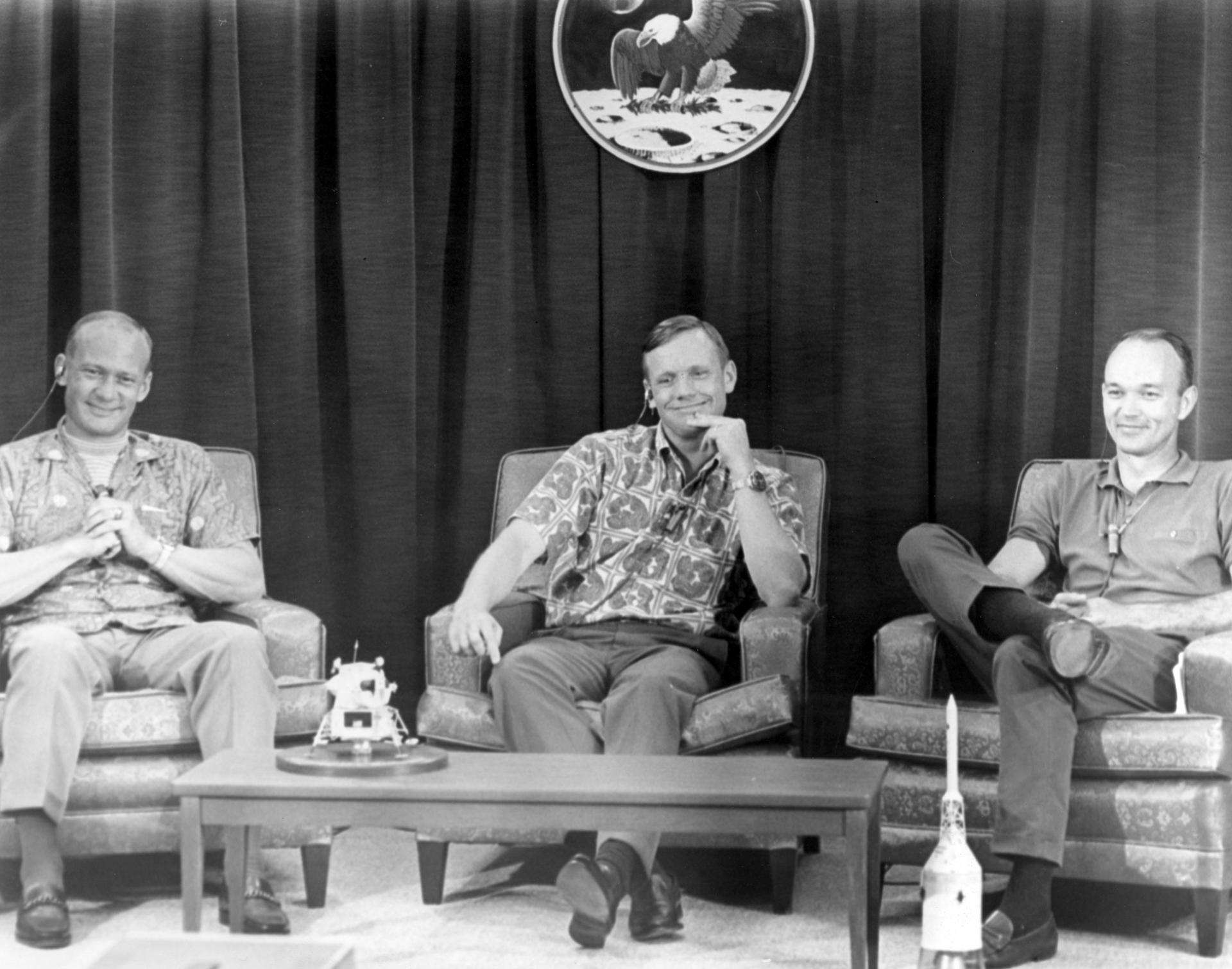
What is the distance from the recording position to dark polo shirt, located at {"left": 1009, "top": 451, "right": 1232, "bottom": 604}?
317 cm

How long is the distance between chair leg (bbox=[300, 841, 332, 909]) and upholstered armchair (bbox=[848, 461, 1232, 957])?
3.38 feet

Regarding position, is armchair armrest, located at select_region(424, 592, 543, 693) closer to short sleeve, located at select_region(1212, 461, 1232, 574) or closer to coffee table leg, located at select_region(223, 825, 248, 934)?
coffee table leg, located at select_region(223, 825, 248, 934)

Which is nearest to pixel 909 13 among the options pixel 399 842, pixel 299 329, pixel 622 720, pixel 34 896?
pixel 299 329

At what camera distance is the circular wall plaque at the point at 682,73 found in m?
3.89

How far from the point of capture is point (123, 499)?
3.39m

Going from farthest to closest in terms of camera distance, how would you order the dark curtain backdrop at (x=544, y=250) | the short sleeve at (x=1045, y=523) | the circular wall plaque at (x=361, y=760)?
the dark curtain backdrop at (x=544, y=250) → the short sleeve at (x=1045, y=523) → the circular wall plaque at (x=361, y=760)

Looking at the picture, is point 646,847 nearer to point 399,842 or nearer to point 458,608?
point 458,608

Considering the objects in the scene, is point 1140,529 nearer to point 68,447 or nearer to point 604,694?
point 604,694

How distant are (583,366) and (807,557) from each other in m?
0.90

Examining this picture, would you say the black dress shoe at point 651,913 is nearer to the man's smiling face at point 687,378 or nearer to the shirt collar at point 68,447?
the man's smiling face at point 687,378

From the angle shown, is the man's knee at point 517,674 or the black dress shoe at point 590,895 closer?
the black dress shoe at point 590,895

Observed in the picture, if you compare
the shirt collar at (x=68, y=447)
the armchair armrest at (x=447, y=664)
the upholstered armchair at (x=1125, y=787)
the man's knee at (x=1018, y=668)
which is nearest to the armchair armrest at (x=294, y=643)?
the armchair armrest at (x=447, y=664)

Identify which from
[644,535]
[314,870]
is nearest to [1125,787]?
[644,535]

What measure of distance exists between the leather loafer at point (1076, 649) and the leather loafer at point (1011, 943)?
0.41 meters
